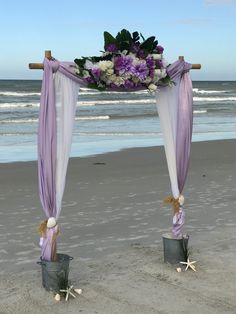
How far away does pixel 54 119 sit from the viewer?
554 cm

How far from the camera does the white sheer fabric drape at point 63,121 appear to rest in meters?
5.64

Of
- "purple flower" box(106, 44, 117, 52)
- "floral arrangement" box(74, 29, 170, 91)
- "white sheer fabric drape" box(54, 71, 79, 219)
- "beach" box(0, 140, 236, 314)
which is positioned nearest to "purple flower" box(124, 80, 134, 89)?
"floral arrangement" box(74, 29, 170, 91)

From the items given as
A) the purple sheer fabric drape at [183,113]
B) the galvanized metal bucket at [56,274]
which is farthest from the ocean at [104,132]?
the galvanized metal bucket at [56,274]

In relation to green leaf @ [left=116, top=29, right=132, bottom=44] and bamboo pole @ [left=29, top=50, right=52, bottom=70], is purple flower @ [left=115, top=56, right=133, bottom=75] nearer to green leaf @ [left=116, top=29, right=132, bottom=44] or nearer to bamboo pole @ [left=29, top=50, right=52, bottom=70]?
green leaf @ [left=116, top=29, right=132, bottom=44]

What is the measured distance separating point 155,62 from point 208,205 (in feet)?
15.8

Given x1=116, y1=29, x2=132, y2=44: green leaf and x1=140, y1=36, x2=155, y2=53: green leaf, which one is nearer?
x1=116, y1=29, x2=132, y2=44: green leaf

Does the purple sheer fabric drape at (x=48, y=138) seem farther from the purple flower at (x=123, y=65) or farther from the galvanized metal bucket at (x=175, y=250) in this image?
the galvanized metal bucket at (x=175, y=250)

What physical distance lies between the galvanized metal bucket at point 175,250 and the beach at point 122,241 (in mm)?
131

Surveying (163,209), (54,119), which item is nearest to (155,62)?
(54,119)

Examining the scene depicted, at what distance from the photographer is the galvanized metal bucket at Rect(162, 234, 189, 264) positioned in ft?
21.7

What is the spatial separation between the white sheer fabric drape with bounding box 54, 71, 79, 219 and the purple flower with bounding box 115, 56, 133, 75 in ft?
1.78

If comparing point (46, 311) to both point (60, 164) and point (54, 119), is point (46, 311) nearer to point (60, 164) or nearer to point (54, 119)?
point (60, 164)

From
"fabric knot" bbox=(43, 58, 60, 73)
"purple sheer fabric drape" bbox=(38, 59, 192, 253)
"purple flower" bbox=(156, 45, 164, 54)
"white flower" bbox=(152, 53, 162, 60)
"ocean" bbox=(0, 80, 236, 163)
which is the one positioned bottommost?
"ocean" bbox=(0, 80, 236, 163)

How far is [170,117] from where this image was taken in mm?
6523
